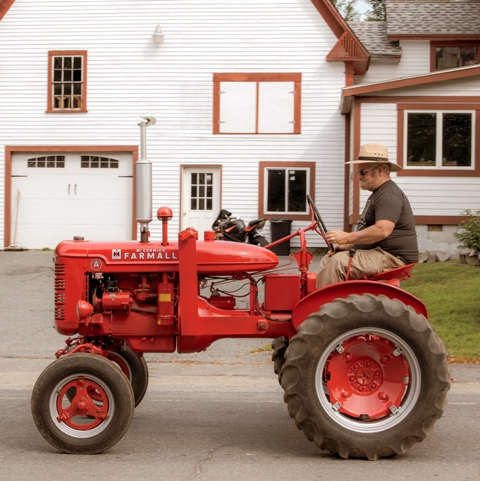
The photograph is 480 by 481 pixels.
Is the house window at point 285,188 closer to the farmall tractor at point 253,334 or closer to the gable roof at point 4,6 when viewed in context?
the gable roof at point 4,6

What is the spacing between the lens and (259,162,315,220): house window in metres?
23.2

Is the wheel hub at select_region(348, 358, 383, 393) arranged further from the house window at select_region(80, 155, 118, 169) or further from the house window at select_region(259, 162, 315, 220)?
the house window at select_region(80, 155, 118, 169)

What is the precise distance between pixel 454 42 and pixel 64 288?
2115 centimetres

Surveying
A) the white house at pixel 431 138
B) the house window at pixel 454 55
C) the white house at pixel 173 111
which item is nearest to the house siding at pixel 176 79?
the white house at pixel 173 111

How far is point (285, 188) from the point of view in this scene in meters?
23.2

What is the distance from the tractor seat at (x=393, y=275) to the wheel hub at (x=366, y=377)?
1.80 feet

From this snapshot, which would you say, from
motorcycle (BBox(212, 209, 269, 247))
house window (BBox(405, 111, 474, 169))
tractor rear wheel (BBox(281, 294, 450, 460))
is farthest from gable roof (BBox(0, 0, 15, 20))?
tractor rear wheel (BBox(281, 294, 450, 460))

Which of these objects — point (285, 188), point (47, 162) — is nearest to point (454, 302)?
point (285, 188)

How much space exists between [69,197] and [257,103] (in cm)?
547

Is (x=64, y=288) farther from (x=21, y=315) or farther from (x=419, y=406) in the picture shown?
(x=21, y=315)

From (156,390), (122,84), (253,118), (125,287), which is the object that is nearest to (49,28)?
(122,84)

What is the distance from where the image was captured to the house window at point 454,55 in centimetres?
2533

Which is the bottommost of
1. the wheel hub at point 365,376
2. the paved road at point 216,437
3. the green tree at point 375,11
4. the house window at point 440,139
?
the paved road at point 216,437

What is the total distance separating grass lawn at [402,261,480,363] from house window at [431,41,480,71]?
348 inches
